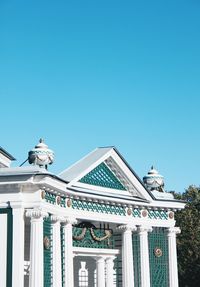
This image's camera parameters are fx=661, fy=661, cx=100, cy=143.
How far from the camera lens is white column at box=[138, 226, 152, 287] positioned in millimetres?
33719

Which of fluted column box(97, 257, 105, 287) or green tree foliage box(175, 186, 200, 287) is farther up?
green tree foliage box(175, 186, 200, 287)

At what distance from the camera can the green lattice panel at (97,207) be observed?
101ft

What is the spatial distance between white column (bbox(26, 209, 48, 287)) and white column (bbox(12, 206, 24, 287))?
411 mm

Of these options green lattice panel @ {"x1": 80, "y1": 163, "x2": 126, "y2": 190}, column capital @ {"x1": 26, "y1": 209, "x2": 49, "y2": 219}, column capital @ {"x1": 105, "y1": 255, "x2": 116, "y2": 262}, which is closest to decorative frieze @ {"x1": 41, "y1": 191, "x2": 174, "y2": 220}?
column capital @ {"x1": 26, "y1": 209, "x2": 49, "y2": 219}

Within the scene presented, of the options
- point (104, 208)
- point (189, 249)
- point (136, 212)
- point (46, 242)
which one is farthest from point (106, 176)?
point (189, 249)

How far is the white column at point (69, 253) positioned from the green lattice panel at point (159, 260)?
6898mm

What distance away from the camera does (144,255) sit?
34.1 m

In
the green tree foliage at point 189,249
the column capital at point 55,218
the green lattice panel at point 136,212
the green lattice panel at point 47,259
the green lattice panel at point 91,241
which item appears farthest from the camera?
the green tree foliage at point 189,249

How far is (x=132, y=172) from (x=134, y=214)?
2.43 metres

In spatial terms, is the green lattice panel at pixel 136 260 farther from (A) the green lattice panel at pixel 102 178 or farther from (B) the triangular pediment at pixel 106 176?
(A) the green lattice panel at pixel 102 178

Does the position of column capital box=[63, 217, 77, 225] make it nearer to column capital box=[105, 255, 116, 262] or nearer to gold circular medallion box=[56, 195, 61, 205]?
gold circular medallion box=[56, 195, 61, 205]

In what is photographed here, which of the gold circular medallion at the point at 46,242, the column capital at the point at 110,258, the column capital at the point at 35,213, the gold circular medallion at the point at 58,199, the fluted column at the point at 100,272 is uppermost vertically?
the gold circular medallion at the point at 58,199

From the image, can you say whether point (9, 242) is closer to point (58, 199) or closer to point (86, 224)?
point (58, 199)

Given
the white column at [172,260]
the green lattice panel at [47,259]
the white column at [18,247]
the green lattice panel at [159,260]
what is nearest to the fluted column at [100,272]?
the green lattice panel at [159,260]
